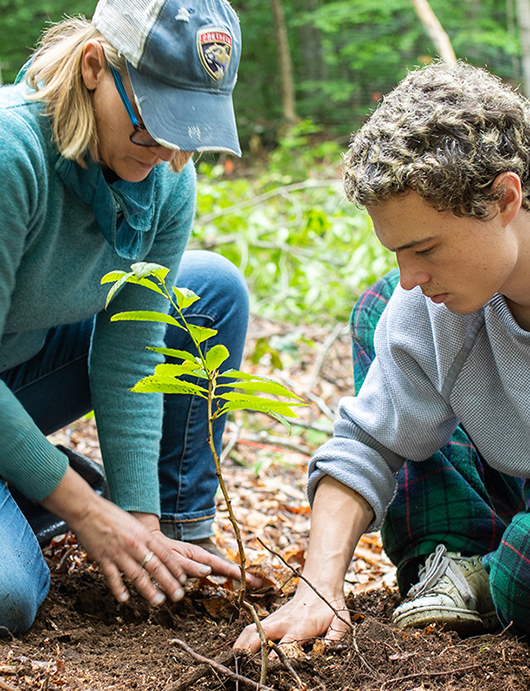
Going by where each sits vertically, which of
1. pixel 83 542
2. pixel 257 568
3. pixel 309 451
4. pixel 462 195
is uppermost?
pixel 462 195

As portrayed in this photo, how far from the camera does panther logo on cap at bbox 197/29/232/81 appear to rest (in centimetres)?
126

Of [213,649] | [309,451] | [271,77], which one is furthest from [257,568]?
[271,77]

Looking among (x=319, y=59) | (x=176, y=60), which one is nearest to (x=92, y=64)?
(x=176, y=60)

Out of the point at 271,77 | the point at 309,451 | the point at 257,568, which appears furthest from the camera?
the point at 271,77

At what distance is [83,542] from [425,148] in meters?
1.03

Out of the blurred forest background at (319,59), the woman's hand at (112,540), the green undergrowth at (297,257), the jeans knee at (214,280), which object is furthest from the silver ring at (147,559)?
the blurred forest background at (319,59)

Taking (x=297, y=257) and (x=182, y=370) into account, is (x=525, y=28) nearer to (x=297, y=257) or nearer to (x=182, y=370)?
(x=297, y=257)

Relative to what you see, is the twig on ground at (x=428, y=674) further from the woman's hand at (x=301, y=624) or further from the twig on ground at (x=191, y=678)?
the twig on ground at (x=191, y=678)

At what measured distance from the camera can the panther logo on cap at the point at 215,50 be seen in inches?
49.7

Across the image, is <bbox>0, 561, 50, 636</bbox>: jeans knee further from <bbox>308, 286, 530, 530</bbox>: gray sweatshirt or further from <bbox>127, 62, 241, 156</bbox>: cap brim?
<bbox>127, 62, 241, 156</bbox>: cap brim

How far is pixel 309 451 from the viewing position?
2703 millimetres

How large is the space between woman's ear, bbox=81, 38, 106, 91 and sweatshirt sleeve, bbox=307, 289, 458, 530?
76 centimetres

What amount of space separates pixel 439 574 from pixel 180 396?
0.78m

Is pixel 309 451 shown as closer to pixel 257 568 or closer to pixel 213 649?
pixel 257 568
